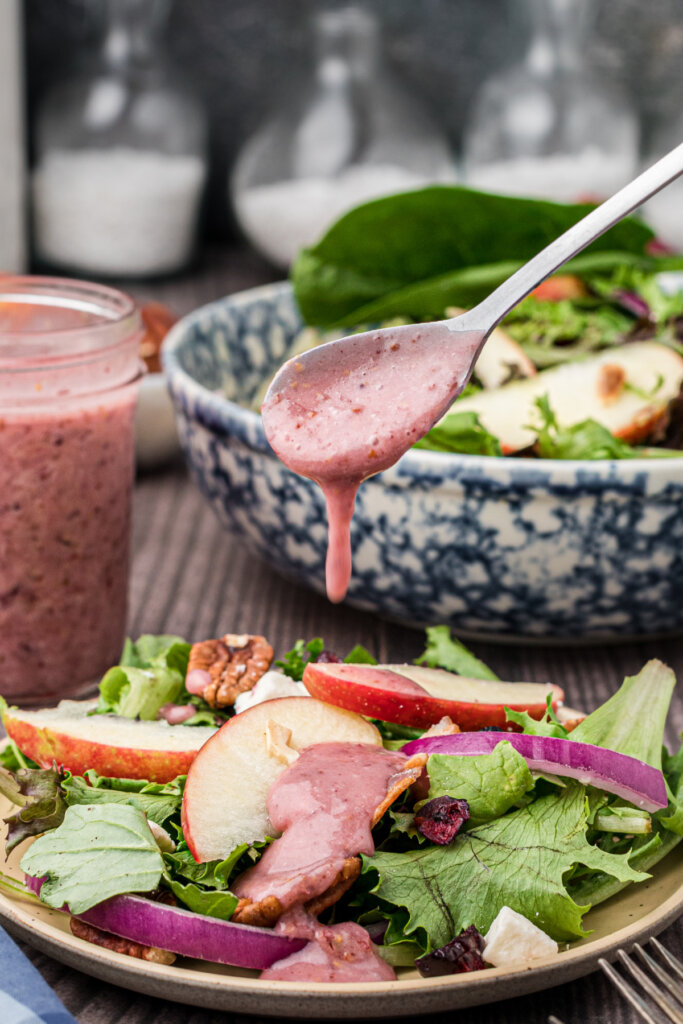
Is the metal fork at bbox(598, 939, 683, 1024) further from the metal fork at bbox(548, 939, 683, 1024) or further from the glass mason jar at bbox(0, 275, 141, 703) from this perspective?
the glass mason jar at bbox(0, 275, 141, 703)

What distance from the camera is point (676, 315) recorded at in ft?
5.85

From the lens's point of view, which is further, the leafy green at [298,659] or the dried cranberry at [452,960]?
the leafy green at [298,659]

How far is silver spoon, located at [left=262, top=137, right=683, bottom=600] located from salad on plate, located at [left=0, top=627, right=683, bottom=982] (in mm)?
149

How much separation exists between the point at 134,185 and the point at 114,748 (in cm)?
217

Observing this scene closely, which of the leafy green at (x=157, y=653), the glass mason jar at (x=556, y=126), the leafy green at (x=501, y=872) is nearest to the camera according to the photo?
the leafy green at (x=501, y=872)

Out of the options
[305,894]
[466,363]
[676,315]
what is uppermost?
[466,363]

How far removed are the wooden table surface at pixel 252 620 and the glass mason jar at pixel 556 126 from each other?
123 centimetres

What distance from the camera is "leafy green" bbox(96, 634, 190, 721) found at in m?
→ 1.16

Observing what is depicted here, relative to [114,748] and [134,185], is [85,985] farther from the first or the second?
[134,185]

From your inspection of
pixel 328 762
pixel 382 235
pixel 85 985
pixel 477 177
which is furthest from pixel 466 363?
pixel 477 177

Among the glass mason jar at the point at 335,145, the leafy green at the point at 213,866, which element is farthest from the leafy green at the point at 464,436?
the glass mason jar at the point at 335,145

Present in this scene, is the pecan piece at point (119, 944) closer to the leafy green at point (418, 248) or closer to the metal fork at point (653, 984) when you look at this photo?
the metal fork at point (653, 984)

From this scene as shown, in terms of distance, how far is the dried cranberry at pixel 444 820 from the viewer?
36.9 inches

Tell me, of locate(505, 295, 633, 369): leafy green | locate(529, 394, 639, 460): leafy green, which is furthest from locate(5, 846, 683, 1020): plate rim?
locate(505, 295, 633, 369): leafy green
